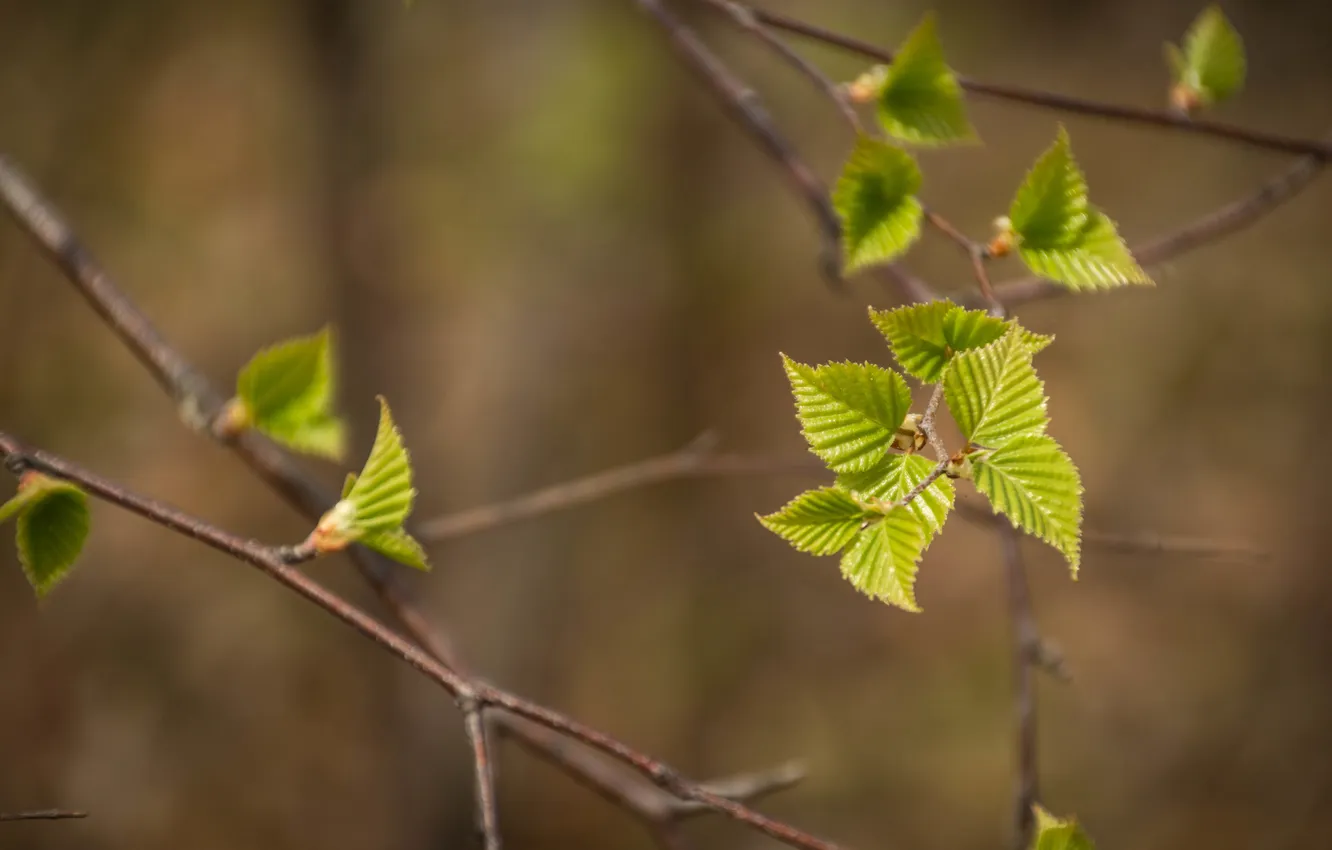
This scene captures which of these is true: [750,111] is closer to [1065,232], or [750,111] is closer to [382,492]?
[1065,232]

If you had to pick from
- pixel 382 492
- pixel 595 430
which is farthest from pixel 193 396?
pixel 595 430

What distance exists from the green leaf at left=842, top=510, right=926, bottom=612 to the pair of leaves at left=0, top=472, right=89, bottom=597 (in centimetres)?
29

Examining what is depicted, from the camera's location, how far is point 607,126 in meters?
1.76

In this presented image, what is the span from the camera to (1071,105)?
51cm

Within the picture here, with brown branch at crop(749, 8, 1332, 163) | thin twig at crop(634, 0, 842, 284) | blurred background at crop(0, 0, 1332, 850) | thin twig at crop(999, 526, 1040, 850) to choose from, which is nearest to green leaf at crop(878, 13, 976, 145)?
brown branch at crop(749, 8, 1332, 163)

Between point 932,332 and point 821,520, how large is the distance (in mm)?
86

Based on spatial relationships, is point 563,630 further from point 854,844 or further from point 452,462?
point 854,844

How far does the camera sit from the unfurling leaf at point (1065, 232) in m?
0.39

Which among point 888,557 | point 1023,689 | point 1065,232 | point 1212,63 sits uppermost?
point 1212,63

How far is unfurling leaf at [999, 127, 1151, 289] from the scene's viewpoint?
0.39 m

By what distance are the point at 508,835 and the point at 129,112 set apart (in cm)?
167

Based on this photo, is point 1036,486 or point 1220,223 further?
point 1220,223

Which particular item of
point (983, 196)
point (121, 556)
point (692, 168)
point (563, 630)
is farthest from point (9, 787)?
point (983, 196)

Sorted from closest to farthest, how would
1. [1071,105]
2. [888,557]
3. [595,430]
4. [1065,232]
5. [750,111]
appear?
[888,557]
[1065,232]
[1071,105]
[750,111]
[595,430]
